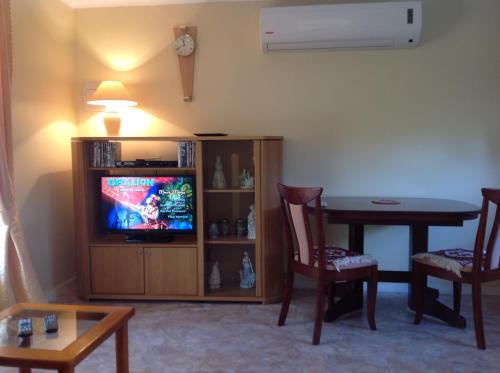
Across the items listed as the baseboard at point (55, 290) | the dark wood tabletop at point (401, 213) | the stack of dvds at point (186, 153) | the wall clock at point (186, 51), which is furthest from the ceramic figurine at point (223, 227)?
the baseboard at point (55, 290)

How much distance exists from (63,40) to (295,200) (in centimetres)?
231

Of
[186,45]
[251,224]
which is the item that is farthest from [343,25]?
[251,224]

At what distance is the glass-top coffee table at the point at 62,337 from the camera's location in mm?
1635

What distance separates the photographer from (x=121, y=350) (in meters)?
2.03

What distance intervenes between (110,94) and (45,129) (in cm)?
53

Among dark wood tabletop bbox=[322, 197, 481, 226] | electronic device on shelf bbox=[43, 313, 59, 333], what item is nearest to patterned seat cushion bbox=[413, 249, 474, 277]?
dark wood tabletop bbox=[322, 197, 481, 226]

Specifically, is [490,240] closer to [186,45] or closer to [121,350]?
[121,350]

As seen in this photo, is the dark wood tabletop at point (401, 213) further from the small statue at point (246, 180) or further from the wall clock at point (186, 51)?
the wall clock at point (186, 51)

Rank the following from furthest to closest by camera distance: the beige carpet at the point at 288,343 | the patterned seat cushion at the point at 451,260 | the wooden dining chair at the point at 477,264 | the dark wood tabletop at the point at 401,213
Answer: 1. the dark wood tabletop at the point at 401,213
2. the patterned seat cushion at the point at 451,260
3. the wooden dining chair at the point at 477,264
4. the beige carpet at the point at 288,343

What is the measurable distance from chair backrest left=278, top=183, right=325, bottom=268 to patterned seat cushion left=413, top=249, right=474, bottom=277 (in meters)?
0.66

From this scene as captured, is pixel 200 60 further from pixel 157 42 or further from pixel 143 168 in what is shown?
pixel 143 168

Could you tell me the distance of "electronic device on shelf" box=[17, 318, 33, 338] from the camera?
1879 millimetres

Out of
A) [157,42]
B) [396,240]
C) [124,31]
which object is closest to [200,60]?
[157,42]

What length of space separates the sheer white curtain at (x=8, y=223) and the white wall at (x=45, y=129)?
26 cm
